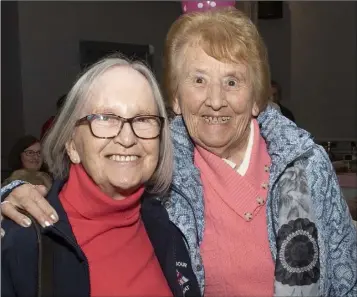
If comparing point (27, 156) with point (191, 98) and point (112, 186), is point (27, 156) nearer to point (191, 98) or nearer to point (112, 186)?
point (191, 98)

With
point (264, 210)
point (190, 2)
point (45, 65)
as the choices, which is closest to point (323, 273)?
point (264, 210)

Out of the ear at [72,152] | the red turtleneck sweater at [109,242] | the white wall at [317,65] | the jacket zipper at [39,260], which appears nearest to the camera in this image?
the jacket zipper at [39,260]

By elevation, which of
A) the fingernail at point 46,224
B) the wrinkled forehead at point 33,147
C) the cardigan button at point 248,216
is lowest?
the wrinkled forehead at point 33,147

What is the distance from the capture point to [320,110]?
7551 mm

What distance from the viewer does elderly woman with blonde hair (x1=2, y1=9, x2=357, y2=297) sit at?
6.41 feet

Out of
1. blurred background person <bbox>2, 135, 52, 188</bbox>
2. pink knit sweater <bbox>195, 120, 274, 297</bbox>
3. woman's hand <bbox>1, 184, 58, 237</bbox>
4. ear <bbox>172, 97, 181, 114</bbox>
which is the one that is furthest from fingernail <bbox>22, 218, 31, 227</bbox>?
blurred background person <bbox>2, 135, 52, 188</bbox>

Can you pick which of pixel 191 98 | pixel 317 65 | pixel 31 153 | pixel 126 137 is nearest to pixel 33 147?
pixel 31 153

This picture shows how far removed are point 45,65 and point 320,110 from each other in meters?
3.47

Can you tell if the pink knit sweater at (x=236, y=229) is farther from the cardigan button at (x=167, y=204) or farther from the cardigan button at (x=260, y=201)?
the cardigan button at (x=167, y=204)

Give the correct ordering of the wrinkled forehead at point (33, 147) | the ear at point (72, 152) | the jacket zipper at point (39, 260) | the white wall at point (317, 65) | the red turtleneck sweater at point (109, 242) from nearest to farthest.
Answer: the jacket zipper at point (39, 260), the red turtleneck sweater at point (109, 242), the ear at point (72, 152), the wrinkled forehead at point (33, 147), the white wall at point (317, 65)

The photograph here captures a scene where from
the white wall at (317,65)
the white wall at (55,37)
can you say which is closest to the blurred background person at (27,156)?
the white wall at (55,37)

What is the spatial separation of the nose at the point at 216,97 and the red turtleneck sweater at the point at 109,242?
15.6 inches

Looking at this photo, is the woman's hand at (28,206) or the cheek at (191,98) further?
the cheek at (191,98)

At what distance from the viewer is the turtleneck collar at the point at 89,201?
1.81 m
